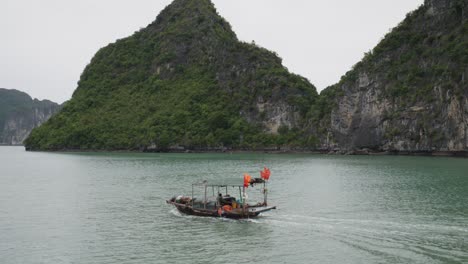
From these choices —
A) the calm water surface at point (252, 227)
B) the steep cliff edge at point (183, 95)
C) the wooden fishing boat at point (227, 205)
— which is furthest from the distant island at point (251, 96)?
the wooden fishing boat at point (227, 205)

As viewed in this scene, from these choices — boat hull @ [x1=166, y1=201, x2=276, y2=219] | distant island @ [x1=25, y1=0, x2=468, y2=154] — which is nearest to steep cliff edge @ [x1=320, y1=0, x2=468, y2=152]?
Result: distant island @ [x1=25, y1=0, x2=468, y2=154]

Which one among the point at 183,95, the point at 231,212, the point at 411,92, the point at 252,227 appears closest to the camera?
the point at 252,227


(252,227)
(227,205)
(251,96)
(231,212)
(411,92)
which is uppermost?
(251,96)

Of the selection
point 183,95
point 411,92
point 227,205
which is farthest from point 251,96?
point 227,205

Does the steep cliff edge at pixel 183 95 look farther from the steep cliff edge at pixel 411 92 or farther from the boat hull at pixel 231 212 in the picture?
the boat hull at pixel 231 212

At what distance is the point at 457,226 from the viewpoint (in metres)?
24.8

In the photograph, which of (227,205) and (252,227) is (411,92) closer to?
(227,205)

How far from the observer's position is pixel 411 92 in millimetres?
95312

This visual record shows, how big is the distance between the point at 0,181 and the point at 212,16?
108 metres

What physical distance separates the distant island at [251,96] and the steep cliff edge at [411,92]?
0.22 meters

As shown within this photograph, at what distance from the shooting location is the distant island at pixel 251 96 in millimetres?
91469

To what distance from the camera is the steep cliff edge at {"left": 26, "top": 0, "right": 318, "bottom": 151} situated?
408ft

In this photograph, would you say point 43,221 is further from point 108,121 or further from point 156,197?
point 108,121

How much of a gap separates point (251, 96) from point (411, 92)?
47162 mm
